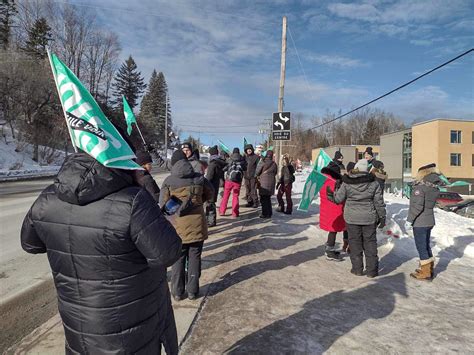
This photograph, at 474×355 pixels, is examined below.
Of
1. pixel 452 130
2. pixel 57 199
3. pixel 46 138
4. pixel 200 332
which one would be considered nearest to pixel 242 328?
pixel 200 332

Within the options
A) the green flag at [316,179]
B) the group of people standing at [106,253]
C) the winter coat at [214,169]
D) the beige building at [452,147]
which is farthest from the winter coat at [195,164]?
the beige building at [452,147]

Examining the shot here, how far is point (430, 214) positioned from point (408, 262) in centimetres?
128

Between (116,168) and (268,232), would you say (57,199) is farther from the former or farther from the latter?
(268,232)

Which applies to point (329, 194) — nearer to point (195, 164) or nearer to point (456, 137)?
point (195, 164)

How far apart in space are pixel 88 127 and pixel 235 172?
7.11 meters

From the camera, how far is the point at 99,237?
68.6 inches

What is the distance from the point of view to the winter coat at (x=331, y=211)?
5.93 m

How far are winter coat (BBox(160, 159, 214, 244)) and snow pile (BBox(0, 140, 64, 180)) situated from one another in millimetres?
20522

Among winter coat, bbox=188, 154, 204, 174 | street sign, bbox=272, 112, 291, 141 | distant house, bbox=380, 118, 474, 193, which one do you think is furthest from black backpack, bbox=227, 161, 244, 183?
distant house, bbox=380, 118, 474, 193

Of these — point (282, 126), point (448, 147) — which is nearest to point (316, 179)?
point (282, 126)

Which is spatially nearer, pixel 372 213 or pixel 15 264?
pixel 372 213

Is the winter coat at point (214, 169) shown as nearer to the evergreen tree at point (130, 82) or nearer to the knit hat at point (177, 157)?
the knit hat at point (177, 157)

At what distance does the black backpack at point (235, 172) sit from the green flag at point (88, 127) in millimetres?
6953

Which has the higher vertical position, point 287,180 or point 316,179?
point 316,179
